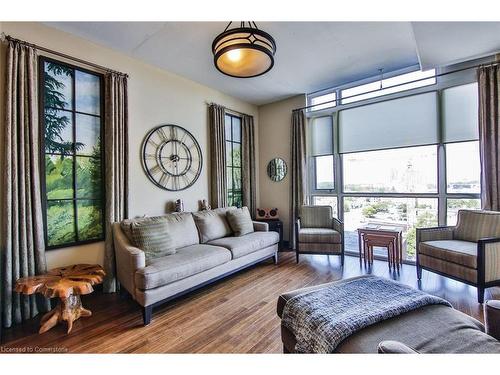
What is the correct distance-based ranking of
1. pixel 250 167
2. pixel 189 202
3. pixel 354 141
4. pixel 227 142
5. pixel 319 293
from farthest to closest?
pixel 250 167, pixel 227 142, pixel 354 141, pixel 189 202, pixel 319 293

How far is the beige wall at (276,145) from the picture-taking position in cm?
470

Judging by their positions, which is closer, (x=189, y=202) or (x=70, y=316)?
(x=70, y=316)

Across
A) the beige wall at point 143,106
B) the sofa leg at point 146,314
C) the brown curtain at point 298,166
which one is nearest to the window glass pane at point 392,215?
the brown curtain at point 298,166

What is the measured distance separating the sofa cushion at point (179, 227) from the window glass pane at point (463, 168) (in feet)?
11.8

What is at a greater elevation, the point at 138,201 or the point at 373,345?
the point at 138,201

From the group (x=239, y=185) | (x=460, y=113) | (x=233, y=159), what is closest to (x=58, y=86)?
(x=233, y=159)

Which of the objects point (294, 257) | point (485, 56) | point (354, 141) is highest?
point (485, 56)

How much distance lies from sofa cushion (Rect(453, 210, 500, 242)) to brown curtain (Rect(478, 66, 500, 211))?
245 mm

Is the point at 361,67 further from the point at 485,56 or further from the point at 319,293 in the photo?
the point at 319,293

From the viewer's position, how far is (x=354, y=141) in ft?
13.3

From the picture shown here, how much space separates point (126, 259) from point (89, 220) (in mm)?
800

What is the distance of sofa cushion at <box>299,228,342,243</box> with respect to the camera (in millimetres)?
3512

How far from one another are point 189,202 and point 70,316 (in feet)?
6.68
